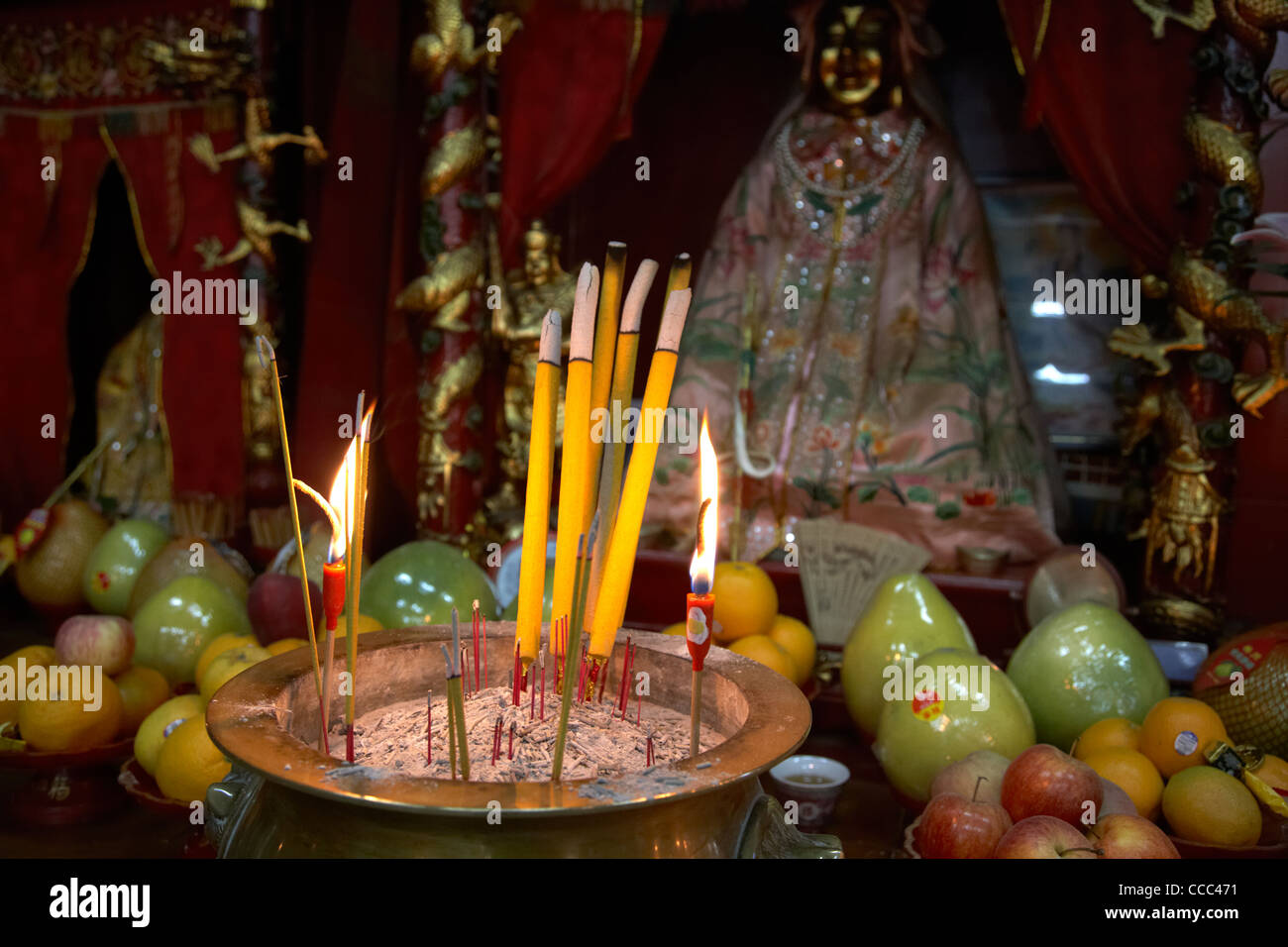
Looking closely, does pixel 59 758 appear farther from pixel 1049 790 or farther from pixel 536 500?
pixel 1049 790

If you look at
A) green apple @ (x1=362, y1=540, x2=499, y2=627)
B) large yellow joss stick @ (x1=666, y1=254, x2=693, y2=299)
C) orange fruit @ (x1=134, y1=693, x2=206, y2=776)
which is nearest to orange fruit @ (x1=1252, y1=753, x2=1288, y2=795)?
large yellow joss stick @ (x1=666, y1=254, x2=693, y2=299)

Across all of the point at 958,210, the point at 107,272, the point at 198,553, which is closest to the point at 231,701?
the point at 198,553

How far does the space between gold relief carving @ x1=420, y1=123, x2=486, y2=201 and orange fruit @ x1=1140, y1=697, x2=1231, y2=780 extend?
2.67 metres

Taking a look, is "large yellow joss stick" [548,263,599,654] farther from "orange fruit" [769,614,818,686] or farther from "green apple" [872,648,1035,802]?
"orange fruit" [769,614,818,686]

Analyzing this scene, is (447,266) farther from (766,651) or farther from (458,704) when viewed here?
(458,704)

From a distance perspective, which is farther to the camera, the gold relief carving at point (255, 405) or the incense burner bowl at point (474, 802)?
the gold relief carving at point (255, 405)

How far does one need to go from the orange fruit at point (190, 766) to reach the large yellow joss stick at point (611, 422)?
2.78ft

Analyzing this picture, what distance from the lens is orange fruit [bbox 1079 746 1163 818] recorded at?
160cm

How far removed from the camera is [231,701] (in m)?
0.92

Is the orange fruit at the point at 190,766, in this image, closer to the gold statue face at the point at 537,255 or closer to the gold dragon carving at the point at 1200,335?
the gold statue face at the point at 537,255

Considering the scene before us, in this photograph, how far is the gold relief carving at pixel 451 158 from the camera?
3367mm

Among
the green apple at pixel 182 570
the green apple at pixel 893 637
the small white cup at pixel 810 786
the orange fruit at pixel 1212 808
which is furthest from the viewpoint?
the green apple at pixel 182 570

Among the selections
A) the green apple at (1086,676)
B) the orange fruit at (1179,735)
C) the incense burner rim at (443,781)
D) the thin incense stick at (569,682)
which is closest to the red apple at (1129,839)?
the orange fruit at (1179,735)
